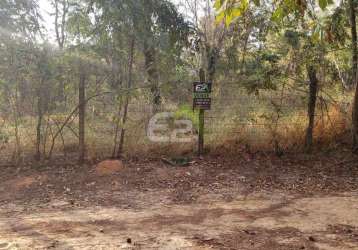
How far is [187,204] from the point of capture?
17.3 ft

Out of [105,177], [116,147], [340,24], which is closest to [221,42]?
[340,24]

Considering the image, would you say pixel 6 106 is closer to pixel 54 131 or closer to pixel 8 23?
pixel 54 131

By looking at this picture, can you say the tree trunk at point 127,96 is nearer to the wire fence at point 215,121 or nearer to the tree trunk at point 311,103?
the wire fence at point 215,121

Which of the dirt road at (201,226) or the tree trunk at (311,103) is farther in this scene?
the tree trunk at (311,103)

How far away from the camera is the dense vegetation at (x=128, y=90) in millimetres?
6570

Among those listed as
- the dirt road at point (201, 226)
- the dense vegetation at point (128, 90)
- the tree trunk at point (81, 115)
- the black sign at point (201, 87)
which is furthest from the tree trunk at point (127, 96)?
the dirt road at point (201, 226)

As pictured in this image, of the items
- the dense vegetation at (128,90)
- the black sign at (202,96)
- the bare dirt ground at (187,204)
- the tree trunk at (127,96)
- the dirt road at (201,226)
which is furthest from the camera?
the black sign at (202,96)

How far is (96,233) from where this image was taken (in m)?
4.01

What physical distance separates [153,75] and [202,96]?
110 cm

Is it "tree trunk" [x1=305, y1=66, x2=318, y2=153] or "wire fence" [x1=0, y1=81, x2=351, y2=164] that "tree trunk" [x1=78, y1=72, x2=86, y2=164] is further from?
"tree trunk" [x1=305, y1=66, x2=318, y2=153]

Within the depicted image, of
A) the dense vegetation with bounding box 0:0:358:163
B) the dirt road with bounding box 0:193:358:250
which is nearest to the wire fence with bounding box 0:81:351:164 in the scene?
the dense vegetation with bounding box 0:0:358:163

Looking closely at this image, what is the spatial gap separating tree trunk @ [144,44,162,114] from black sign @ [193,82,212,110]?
28.3 inches

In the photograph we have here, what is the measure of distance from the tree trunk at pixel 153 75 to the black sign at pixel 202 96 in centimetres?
72

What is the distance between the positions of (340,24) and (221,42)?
339 inches
